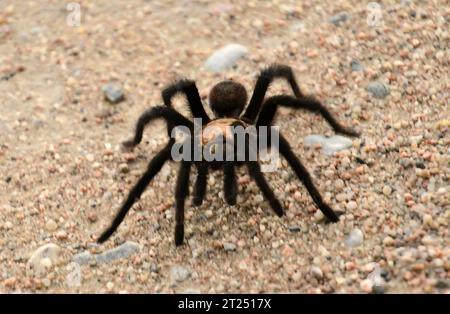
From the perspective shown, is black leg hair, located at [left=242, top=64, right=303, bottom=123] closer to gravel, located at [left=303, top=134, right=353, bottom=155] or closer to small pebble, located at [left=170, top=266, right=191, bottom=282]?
gravel, located at [left=303, top=134, right=353, bottom=155]

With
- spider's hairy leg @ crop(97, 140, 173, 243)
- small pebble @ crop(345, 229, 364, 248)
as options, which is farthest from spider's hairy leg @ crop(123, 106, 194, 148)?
small pebble @ crop(345, 229, 364, 248)

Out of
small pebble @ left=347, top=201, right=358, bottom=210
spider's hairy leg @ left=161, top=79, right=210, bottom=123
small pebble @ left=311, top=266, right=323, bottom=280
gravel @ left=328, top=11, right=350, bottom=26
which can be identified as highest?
gravel @ left=328, top=11, right=350, bottom=26

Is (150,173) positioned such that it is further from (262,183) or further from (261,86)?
(261,86)

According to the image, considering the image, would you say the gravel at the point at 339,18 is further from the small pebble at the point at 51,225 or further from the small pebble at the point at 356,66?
the small pebble at the point at 51,225

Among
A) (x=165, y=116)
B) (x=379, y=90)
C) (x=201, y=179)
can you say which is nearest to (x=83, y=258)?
(x=201, y=179)

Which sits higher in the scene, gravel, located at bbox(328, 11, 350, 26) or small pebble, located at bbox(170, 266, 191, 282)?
gravel, located at bbox(328, 11, 350, 26)

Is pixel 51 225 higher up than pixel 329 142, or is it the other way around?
pixel 329 142
